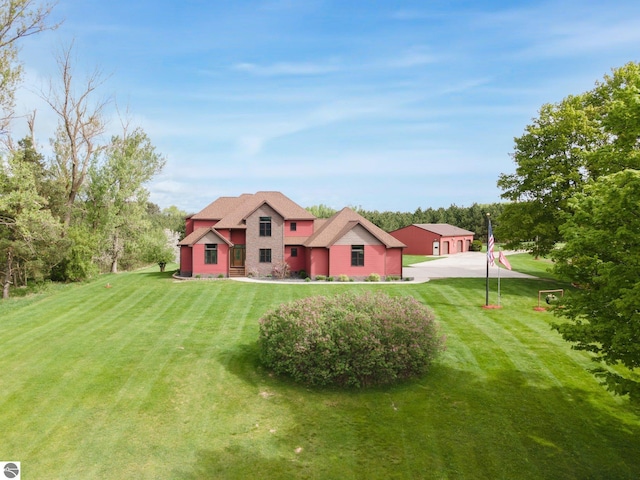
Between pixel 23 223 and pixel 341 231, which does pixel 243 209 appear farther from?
pixel 23 223

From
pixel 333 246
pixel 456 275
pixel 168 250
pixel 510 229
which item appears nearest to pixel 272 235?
pixel 333 246

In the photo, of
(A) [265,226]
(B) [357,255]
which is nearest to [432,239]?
(B) [357,255]

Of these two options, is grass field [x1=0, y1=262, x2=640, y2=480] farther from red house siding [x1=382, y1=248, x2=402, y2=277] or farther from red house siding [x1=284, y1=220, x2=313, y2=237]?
red house siding [x1=284, y1=220, x2=313, y2=237]

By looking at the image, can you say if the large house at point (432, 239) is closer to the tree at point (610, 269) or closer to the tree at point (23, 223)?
the tree at point (23, 223)

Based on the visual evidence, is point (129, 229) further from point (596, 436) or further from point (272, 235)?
point (596, 436)

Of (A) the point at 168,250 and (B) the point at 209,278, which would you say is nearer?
(B) the point at 209,278

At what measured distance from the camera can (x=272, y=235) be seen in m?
36.8

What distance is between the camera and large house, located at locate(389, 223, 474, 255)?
60.2 m

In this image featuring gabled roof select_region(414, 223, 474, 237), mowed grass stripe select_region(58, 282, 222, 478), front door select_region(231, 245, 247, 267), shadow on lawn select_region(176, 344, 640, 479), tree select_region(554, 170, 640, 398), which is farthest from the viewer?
gabled roof select_region(414, 223, 474, 237)

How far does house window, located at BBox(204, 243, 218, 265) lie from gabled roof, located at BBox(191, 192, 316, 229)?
6.92 feet

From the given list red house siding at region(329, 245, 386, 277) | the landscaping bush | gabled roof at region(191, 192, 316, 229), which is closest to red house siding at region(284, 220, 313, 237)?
gabled roof at region(191, 192, 316, 229)

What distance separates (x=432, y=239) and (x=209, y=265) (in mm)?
35718

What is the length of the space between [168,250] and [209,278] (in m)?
9.43

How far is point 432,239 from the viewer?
6041cm
